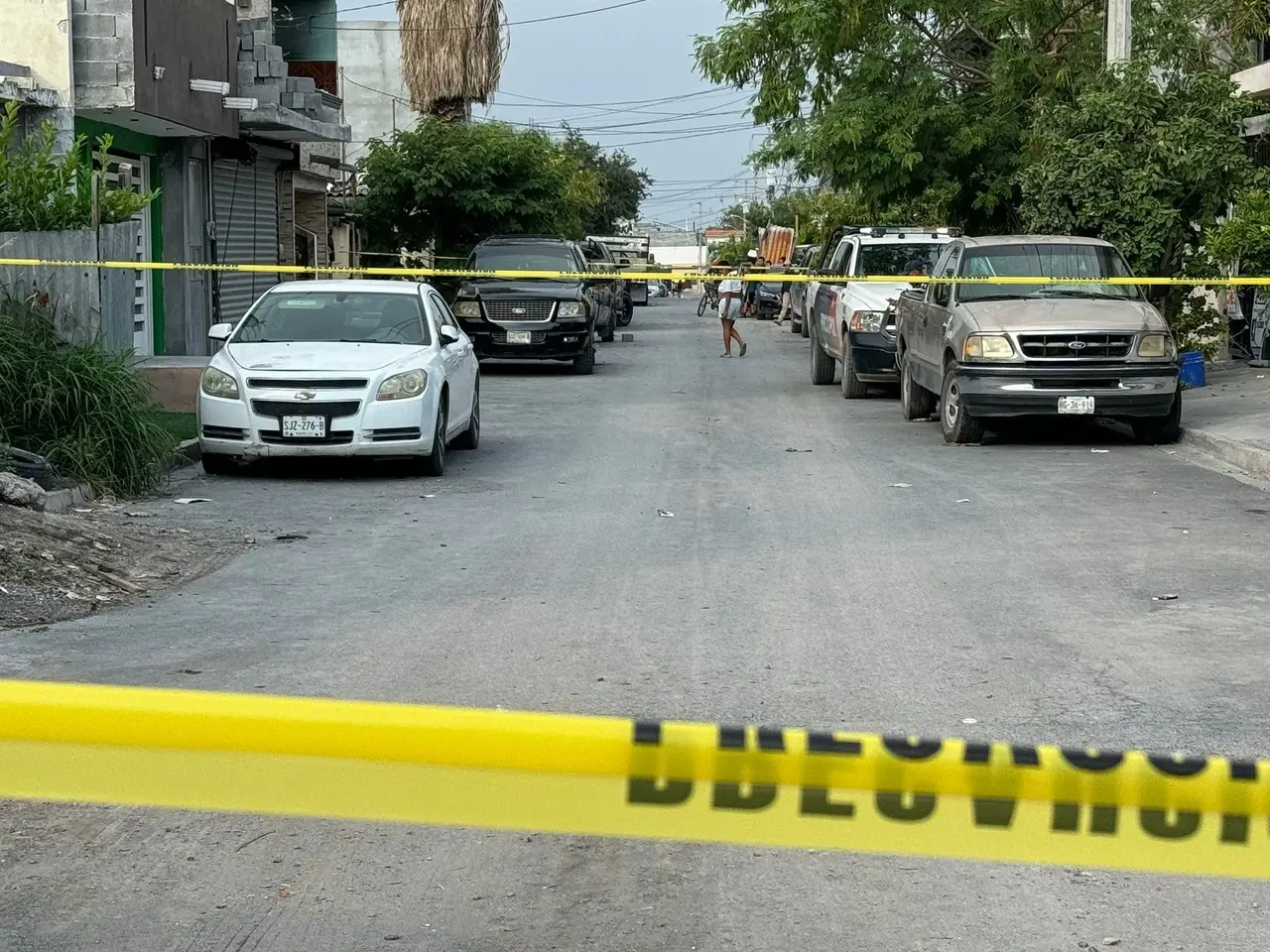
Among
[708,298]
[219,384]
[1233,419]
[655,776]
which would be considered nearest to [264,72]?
[219,384]

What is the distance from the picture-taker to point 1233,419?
1775 cm

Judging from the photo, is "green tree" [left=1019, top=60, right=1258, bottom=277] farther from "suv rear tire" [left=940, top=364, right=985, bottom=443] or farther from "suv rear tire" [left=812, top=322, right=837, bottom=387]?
"suv rear tire" [left=940, top=364, right=985, bottom=443]

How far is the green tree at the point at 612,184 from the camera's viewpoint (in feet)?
280

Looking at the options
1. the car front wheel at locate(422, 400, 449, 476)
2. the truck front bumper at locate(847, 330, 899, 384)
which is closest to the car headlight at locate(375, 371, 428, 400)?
the car front wheel at locate(422, 400, 449, 476)

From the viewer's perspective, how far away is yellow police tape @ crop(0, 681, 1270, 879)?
6.89ft

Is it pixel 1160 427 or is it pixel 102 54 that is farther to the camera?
pixel 102 54

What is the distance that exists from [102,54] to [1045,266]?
11.5 m

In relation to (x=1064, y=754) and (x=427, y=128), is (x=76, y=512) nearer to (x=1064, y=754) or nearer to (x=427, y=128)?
(x=1064, y=754)

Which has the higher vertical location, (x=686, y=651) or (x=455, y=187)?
(x=455, y=187)

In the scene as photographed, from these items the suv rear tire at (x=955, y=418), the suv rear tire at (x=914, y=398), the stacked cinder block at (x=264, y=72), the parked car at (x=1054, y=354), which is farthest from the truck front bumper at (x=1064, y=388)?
the stacked cinder block at (x=264, y=72)

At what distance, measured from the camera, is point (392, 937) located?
14.0ft

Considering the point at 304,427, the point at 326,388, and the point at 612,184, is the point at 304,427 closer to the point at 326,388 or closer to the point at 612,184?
the point at 326,388

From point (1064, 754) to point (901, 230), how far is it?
21989mm

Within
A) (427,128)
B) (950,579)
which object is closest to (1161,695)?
(950,579)
